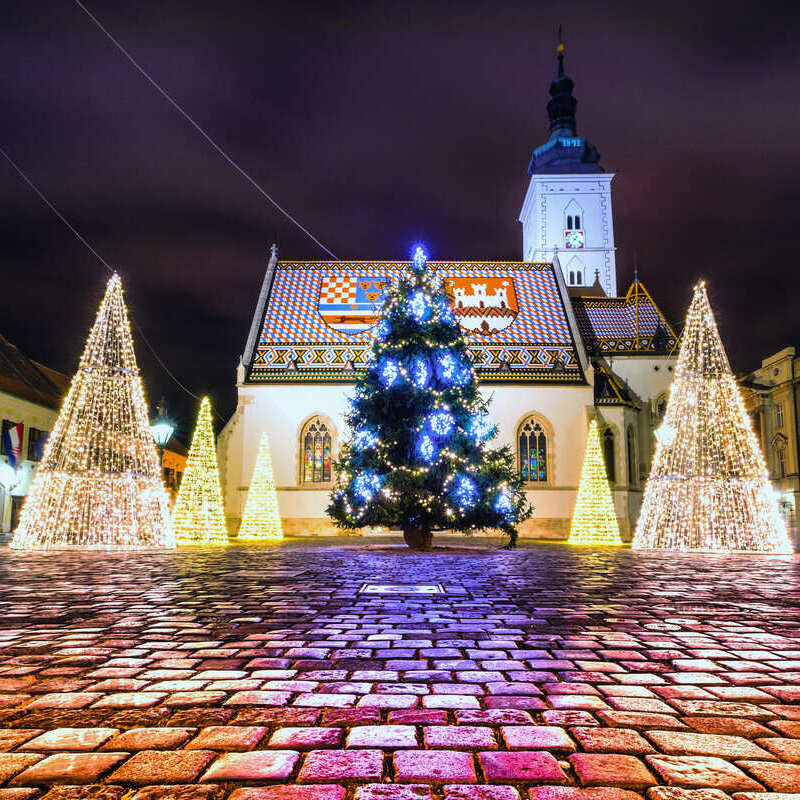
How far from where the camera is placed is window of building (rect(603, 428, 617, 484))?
30625mm

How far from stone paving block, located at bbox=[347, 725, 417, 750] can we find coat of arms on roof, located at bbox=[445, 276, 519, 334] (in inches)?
1160

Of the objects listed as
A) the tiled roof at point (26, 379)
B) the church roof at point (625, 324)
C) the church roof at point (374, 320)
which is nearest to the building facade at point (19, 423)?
the tiled roof at point (26, 379)

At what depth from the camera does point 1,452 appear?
2983cm

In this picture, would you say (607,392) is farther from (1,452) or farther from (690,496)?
(1,452)

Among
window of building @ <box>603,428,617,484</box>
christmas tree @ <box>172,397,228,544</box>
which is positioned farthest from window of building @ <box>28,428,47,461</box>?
window of building @ <box>603,428,617,484</box>

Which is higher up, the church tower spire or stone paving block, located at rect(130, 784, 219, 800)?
the church tower spire

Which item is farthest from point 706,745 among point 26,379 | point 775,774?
point 26,379

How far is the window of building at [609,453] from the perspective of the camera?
30625 millimetres

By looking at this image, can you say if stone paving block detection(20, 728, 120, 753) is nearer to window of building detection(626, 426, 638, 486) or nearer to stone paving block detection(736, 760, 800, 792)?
stone paving block detection(736, 760, 800, 792)

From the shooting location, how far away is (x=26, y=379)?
115ft

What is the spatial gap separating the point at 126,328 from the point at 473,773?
15.6 meters

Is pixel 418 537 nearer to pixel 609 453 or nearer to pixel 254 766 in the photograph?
pixel 254 766

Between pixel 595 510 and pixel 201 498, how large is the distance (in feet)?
38.0

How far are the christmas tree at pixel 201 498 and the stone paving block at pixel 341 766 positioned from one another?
17906mm
